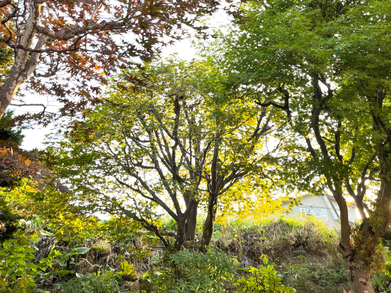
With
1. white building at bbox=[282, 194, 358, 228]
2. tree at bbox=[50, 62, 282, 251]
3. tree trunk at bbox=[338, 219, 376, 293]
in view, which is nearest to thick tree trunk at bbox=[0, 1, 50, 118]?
tree at bbox=[50, 62, 282, 251]

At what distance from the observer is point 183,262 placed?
4004mm

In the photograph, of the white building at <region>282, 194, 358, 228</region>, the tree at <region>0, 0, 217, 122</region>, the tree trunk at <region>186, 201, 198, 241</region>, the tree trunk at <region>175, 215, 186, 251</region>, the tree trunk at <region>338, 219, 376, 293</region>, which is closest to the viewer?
the tree at <region>0, 0, 217, 122</region>

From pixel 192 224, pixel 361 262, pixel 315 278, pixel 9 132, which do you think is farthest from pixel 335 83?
pixel 9 132

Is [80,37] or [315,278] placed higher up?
[80,37]

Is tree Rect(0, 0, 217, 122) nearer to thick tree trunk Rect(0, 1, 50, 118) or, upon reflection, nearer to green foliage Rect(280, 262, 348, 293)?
thick tree trunk Rect(0, 1, 50, 118)

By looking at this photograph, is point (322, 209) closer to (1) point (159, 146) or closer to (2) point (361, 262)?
(2) point (361, 262)

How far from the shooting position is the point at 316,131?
6090mm

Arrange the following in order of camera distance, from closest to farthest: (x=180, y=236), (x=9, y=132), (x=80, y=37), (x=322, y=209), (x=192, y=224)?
1. (x=80, y=37)
2. (x=9, y=132)
3. (x=180, y=236)
4. (x=192, y=224)
5. (x=322, y=209)

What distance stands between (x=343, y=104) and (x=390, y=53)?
1071 mm

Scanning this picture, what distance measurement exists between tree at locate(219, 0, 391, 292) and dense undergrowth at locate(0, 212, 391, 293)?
1786mm

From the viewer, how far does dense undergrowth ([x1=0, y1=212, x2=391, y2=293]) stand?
3.92 metres

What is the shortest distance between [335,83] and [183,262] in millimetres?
4523

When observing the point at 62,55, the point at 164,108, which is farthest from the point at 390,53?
the point at 62,55

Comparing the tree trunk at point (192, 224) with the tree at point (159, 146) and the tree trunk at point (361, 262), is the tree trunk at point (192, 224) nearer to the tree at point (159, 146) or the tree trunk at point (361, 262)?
the tree at point (159, 146)
